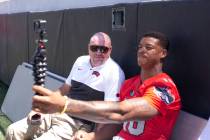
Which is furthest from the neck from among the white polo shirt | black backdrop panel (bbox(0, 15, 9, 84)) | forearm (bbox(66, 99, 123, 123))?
black backdrop panel (bbox(0, 15, 9, 84))

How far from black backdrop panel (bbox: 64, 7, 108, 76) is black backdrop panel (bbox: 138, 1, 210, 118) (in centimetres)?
124

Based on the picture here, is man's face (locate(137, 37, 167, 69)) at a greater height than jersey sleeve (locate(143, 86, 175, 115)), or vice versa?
man's face (locate(137, 37, 167, 69))

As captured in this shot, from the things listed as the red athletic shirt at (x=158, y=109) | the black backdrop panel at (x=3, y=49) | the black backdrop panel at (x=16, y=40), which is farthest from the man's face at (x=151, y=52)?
the black backdrop panel at (x=3, y=49)

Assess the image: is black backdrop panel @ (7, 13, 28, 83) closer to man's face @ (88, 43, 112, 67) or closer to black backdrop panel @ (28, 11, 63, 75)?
black backdrop panel @ (28, 11, 63, 75)

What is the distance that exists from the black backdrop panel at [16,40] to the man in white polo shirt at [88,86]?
372 centimetres

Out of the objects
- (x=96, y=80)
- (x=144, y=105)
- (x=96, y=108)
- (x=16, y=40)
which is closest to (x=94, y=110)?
(x=96, y=108)

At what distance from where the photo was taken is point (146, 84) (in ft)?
9.74

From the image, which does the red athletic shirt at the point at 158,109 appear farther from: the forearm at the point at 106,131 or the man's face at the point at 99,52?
the man's face at the point at 99,52

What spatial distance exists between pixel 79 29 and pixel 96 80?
157cm

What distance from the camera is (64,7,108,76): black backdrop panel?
4.64 m

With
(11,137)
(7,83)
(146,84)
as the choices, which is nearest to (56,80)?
(11,137)

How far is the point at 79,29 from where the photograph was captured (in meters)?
5.19

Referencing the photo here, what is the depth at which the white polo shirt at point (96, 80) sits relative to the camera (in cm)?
362

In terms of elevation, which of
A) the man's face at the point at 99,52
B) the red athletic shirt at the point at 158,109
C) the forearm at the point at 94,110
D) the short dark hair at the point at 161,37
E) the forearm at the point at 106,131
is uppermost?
the short dark hair at the point at 161,37
